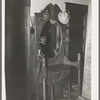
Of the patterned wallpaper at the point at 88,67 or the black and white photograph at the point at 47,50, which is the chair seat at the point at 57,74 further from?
the patterned wallpaper at the point at 88,67

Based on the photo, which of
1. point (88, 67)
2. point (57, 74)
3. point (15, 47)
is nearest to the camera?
point (88, 67)

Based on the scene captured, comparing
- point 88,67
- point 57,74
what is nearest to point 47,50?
point 57,74

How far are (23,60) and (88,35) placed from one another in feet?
1.61

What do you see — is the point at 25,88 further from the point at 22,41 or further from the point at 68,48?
the point at 68,48

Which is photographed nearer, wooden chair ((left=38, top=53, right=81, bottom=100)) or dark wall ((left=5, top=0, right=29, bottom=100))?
wooden chair ((left=38, top=53, right=81, bottom=100))

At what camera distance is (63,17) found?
121cm

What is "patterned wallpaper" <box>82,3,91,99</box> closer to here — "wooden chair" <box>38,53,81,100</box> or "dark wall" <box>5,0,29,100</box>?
"wooden chair" <box>38,53,81,100</box>

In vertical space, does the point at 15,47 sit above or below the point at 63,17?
below

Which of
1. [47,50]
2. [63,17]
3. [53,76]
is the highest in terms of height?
[63,17]

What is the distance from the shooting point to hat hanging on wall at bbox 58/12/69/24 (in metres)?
1.20

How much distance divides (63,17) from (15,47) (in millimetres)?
400

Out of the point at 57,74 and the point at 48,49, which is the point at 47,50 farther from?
the point at 57,74

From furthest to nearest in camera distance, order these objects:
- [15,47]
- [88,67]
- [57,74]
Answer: [15,47] < [57,74] < [88,67]

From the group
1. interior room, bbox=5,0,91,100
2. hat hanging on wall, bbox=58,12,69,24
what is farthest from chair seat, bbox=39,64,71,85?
hat hanging on wall, bbox=58,12,69,24
